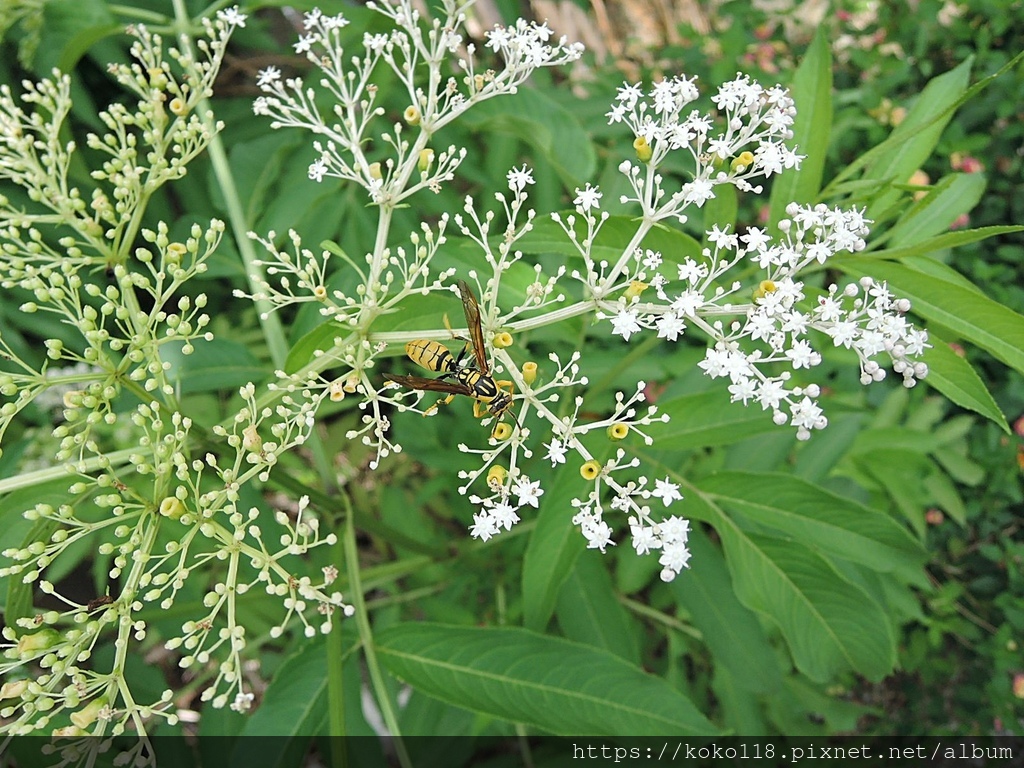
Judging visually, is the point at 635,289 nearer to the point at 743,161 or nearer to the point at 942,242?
the point at 743,161

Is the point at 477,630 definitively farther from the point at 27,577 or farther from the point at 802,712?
the point at 802,712

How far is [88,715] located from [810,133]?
1.85 m

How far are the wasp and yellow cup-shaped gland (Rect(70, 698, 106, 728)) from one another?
0.75m

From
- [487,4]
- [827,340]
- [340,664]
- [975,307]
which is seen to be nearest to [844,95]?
[827,340]

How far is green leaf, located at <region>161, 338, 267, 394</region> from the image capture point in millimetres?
1970

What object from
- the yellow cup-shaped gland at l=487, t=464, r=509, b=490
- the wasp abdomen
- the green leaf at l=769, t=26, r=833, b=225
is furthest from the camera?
the green leaf at l=769, t=26, r=833, b=225

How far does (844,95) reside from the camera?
370cm

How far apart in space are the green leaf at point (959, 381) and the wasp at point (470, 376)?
81 centimetres

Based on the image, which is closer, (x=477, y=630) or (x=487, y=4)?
(x=477, y=630)

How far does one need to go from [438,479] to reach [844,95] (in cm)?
293

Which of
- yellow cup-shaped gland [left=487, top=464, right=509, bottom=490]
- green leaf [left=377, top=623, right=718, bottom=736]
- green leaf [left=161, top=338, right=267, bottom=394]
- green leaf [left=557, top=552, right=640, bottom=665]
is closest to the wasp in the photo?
yellow cup-shaped gland [left=487, top=464, right=509, bottom=490]

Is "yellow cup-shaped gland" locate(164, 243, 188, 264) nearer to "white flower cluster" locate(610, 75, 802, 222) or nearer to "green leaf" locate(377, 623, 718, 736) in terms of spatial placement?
"white flower cluster" locate(610, 75, 802, 222)

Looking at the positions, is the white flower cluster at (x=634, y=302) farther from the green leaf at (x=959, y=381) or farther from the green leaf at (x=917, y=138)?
the green leaf at (x=917, y=138)

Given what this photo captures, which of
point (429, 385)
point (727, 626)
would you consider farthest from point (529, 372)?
point (727, 626)
